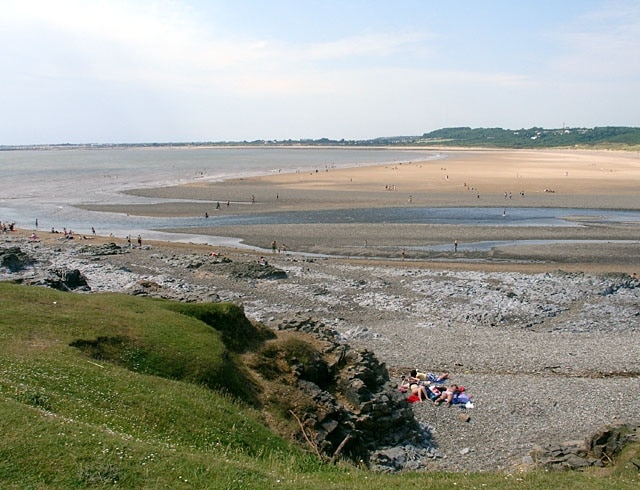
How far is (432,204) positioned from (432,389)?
59.9 metres

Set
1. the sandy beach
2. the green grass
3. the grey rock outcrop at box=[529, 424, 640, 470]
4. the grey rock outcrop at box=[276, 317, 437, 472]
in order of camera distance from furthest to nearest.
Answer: the sandy beach → the grey rock outcrop at box=[276, 317, 437, 472] → the grey rock outcrop at box=[529, 424, 640, 470] → the green grass

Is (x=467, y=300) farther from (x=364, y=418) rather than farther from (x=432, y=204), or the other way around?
(x=432, y=204)

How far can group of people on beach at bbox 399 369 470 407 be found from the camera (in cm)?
2267

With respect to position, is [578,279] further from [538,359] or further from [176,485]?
[176,485]

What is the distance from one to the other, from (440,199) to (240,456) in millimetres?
75323

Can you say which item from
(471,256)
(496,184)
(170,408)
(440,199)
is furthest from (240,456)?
(496,184)

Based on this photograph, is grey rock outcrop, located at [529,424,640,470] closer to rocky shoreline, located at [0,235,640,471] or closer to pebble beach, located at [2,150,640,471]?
rocky shoreline, located at [0,235,640,471]

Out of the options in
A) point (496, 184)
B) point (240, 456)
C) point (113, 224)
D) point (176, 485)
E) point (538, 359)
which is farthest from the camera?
point (496, 184)

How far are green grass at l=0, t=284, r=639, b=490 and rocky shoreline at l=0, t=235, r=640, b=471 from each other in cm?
538

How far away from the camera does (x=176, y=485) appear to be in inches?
436

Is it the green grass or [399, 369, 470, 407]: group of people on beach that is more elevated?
the green grass

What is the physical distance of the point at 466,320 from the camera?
33.4 meters

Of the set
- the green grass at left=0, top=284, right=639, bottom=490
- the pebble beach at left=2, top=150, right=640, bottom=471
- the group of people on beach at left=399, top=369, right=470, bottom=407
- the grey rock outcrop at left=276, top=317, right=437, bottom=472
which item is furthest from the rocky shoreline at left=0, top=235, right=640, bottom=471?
the green grass at left=0, top=284, right=639, bottom=490

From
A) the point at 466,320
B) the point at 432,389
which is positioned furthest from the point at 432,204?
the point at 432,389
